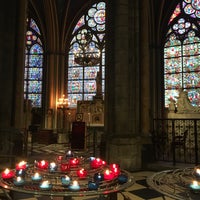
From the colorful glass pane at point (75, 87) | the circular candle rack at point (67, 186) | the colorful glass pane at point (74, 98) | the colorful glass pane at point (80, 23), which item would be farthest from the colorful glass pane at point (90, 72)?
the circular candle rack at point (67, 186)

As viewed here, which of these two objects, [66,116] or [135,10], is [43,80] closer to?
[66,116]

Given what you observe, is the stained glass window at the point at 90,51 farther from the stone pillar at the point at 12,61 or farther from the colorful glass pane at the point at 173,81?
the stone pillar at the point at 12,61

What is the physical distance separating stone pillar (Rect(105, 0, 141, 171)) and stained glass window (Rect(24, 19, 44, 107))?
14.6 metres

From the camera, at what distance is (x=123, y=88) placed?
7688 mm

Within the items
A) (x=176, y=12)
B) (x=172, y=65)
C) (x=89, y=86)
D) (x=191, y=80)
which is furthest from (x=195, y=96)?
(x=89, y=86)

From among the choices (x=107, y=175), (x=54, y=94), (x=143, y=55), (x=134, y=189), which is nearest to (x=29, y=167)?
(x=107, y=175)

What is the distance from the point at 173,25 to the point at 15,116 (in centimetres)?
1401

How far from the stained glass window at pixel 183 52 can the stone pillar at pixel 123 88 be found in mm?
10756

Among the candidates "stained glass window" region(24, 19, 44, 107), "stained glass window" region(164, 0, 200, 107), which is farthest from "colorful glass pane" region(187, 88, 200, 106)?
"stained glass window" region(24, 19, 44, 107)

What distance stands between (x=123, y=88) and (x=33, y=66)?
627 inches

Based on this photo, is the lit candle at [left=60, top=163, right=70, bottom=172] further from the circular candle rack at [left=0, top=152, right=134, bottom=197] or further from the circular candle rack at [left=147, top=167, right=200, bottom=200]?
the circular candle rack at [left=147, top=167, right=200, bottom=200]

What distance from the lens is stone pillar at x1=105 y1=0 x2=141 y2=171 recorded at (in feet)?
24.2

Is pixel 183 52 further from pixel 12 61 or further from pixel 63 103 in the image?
pixel 12 61

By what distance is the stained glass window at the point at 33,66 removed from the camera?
2178 centimetres
